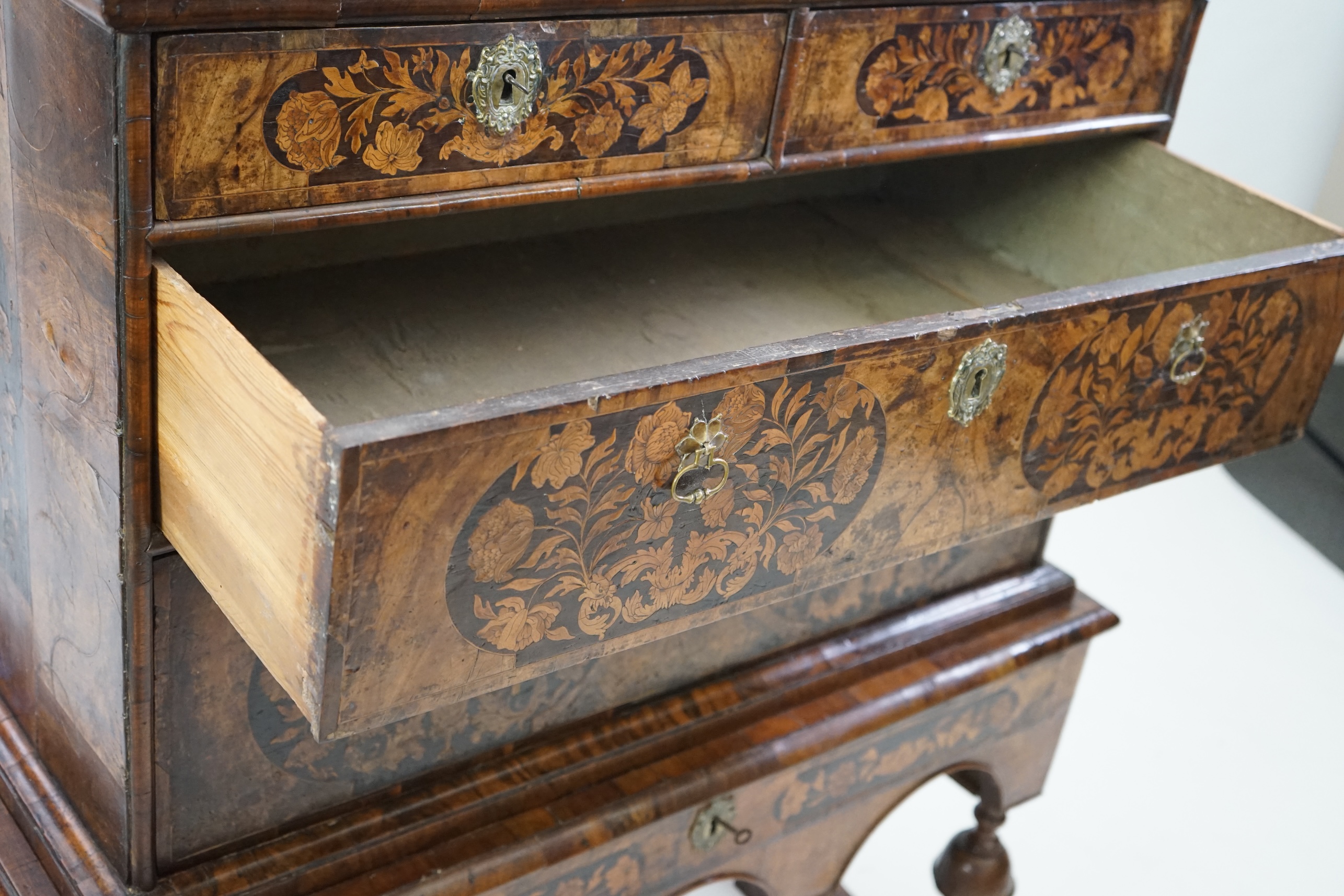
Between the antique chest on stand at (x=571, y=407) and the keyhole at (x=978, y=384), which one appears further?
the keyhole at (x=978, y=384)

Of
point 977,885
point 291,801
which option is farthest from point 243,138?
point 977,885

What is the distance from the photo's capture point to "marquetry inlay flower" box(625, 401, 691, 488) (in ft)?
2.61

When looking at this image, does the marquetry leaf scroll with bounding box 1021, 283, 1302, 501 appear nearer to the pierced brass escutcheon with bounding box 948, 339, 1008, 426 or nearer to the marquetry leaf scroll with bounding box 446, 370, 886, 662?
the pierced brass escutcheon with bounding box 948, 339, 1008, 426

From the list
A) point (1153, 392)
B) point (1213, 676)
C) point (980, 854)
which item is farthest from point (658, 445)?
point (1213, 676)

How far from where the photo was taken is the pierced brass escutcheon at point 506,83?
86cm

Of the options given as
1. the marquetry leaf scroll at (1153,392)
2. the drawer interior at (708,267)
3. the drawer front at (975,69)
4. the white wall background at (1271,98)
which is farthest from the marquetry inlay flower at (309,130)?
the white wall background at (1271,98)

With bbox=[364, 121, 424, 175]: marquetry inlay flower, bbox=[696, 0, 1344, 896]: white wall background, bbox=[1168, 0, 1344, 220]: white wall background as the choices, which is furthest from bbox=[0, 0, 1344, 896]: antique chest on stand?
bbox=[1168, 0, 1344, 220]: white wall background

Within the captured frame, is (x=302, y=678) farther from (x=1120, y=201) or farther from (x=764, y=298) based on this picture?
(x=1120, y=201)

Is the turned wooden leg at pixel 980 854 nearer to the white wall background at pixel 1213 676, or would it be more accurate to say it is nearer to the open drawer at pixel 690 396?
the white wall background at pixel 1213 676

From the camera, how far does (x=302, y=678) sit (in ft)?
2.49

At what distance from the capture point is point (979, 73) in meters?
1.13

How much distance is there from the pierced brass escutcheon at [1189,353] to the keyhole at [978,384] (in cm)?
18

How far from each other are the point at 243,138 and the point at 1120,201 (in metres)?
0.79

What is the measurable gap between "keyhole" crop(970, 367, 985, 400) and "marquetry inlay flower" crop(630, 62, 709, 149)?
0.24 m
